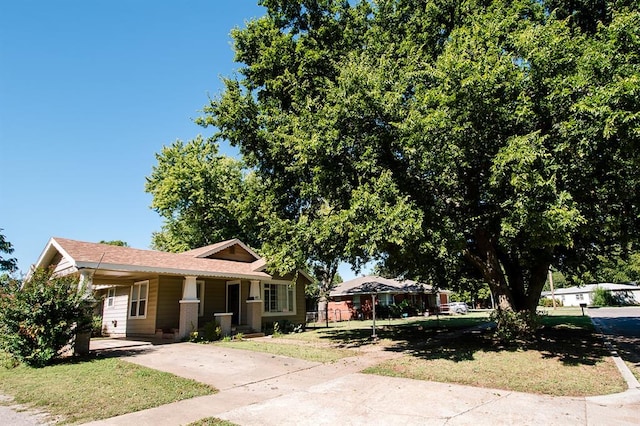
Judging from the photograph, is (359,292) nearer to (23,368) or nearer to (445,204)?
(445,204)

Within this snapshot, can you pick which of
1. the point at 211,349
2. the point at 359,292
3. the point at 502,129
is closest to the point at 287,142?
the point at 502,129

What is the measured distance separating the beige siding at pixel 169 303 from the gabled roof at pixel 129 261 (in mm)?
1203

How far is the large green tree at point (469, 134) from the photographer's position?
9227 millimetres

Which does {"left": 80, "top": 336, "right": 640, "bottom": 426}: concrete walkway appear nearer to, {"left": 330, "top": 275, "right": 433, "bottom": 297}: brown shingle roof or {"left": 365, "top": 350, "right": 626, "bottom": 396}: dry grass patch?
{"left": 365, "top": 350, "right": 626, "bottom": 396}: dry grass patch

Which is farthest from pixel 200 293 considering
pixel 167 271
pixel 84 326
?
pixel 84 326

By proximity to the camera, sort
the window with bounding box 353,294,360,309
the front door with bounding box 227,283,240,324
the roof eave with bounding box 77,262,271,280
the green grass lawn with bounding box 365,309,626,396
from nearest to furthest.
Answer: the green grass lawn with bounding box 365,309,626,396 → the roof eave with bounding box 77,262,271,280 → the front door with bounding box 227,283,240,324 → the window with bounding box 353,294,360,309

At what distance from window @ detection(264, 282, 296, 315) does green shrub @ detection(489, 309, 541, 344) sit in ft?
39.4

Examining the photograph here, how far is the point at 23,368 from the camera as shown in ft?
34.4

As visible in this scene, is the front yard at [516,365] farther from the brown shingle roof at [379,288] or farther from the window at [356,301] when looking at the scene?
the window at [356,301]

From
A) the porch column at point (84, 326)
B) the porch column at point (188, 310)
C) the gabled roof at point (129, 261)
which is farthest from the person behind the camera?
the porch column at point (188, 310)

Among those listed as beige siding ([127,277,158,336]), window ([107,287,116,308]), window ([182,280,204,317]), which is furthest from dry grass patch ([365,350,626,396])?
window ([107,287,116,308])

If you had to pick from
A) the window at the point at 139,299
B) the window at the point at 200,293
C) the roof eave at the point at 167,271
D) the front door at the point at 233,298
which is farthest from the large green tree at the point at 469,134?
the window at the point at 139,299

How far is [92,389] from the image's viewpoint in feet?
25.8

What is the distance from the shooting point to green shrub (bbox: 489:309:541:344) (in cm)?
1338
